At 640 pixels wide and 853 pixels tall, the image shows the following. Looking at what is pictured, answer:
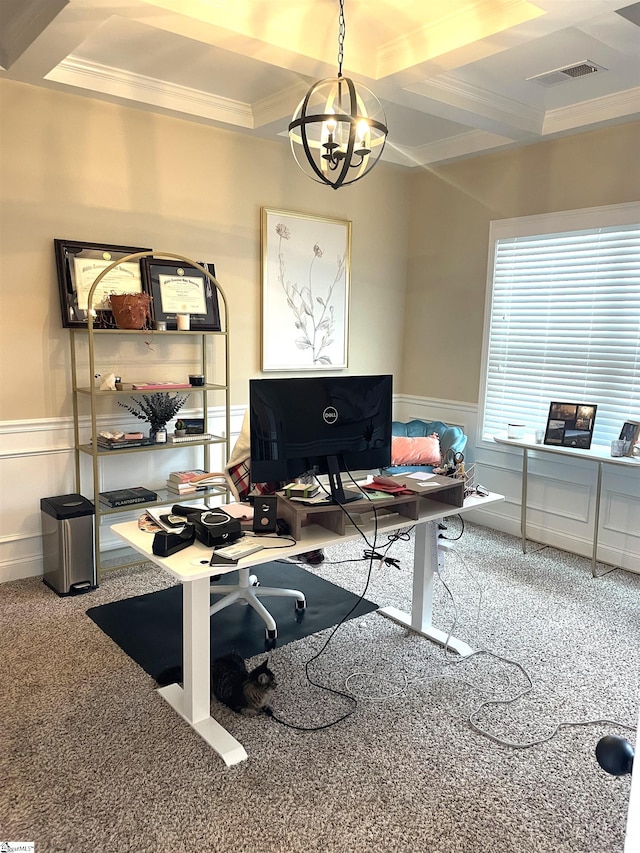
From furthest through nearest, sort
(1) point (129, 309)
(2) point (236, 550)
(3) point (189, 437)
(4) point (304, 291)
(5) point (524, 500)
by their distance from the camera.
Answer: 1. (4) point (304, 291)
2. (5) point (524, 500)
3. (3) point (189, 437)
4. (1) point (129, 309)
5. (2) point (236, 550)

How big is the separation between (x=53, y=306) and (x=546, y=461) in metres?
3.41

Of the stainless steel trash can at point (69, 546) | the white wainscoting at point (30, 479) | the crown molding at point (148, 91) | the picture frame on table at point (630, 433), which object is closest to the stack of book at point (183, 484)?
the white wainscoting at point (30, 479)

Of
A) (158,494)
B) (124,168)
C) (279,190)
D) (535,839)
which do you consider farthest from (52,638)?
(279,190)

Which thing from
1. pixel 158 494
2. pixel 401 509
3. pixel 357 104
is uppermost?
pixel 357 104

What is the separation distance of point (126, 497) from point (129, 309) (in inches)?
43.5

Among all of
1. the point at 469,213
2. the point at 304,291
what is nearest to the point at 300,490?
the point at 304,291

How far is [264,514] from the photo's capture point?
2.41 meters

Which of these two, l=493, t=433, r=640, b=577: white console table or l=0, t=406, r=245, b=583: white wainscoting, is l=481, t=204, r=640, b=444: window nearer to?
l=493, t=433, r=640, b=577: white console table

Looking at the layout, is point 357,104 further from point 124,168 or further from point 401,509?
point 124,168

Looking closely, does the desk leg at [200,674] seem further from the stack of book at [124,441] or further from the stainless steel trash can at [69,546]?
the stack of book at [124,441]

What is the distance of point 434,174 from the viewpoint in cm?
514

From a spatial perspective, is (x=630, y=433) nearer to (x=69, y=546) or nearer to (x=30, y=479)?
(x=69, y=546)

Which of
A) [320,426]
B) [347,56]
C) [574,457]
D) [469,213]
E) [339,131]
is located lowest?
[574,457]

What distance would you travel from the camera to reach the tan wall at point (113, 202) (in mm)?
3477
